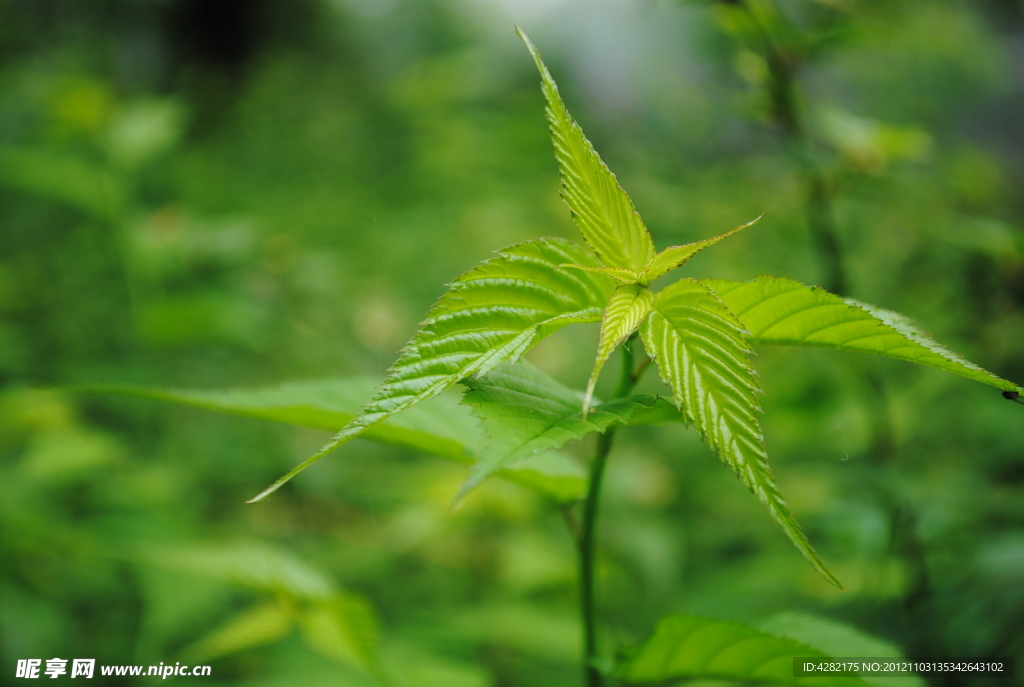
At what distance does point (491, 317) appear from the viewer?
469mm

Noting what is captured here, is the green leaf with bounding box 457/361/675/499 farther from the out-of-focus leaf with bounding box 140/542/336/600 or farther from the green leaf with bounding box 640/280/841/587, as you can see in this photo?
the out-of-focus leaf with bounding box 140/542/336/600

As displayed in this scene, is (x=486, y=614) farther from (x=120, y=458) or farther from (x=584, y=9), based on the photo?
(x=584, y=9)

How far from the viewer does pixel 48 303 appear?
2.42 m

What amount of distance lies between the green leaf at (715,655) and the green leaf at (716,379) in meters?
0.13

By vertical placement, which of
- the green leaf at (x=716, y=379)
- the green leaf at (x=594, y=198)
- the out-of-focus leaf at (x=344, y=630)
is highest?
the green leaf at (x=594, y=198)

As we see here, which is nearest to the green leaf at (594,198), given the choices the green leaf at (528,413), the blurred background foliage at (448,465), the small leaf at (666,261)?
the small leaf at (666,261)

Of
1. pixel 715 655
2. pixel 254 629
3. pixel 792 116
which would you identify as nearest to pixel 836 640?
pixel 715 655

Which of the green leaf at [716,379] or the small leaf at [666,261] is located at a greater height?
the small leaf at [666,261]

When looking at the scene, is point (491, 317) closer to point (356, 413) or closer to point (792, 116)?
point (356, 413)

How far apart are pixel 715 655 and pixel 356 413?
36 cm

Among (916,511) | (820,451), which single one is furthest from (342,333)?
(916,511)

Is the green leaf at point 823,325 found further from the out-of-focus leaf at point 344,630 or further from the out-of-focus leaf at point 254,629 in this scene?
the out-of-focus leaf at point 254,629

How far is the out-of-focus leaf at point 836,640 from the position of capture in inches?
21.2

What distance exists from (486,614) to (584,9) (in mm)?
5264
